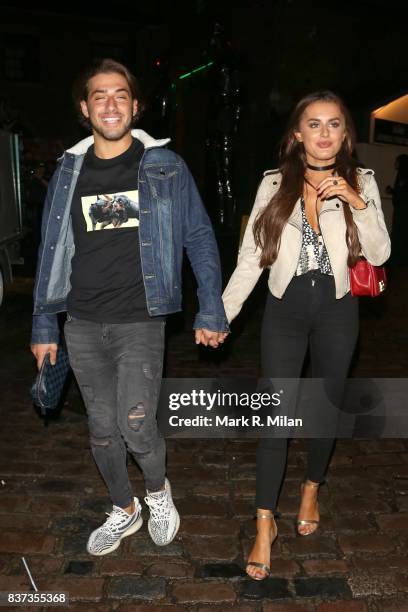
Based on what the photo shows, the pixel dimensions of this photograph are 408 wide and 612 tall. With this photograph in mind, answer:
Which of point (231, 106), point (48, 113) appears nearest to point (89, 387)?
point (231, 106)

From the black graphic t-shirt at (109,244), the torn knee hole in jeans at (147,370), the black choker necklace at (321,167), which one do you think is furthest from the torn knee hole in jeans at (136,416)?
the black choker necklace at (321,167)

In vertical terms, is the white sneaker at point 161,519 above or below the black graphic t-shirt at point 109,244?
below

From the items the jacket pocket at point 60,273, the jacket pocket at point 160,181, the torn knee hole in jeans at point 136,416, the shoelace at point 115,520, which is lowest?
the shoelace at point 115,520

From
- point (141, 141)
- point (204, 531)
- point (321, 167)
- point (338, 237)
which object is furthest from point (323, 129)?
point (204, 531)

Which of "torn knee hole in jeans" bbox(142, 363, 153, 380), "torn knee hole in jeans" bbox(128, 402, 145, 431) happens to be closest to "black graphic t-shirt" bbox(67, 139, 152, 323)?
"torn knee hole in jeans" bbox(142, 363, 153, 380)

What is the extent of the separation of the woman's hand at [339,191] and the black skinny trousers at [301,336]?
39 centimetres

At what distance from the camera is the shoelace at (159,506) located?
3.37 metres

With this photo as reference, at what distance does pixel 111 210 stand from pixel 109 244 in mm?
166

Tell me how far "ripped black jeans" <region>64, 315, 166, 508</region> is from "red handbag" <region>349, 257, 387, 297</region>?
39.1 inches

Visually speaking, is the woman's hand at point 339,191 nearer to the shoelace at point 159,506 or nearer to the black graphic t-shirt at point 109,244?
the black graphic t-shirt at point 109,244

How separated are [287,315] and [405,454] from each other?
2.23 metres

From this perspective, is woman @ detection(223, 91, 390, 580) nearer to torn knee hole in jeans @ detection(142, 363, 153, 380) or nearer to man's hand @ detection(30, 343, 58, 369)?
torn knee hole in jeans @ detection(142, 363, 153, 380)

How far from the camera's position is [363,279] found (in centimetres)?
303

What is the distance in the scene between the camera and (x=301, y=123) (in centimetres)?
301
